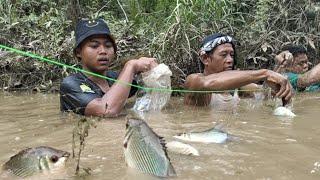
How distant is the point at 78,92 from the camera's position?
4488mm

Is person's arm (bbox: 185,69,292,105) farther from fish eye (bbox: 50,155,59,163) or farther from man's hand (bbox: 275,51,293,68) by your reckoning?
fish eye (bbox: 50,155,59,163)

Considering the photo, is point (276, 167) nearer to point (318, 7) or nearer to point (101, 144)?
point (101, 144)

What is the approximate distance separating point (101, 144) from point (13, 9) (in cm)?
555

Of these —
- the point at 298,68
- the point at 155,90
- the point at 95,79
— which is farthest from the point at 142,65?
the point at 298,68

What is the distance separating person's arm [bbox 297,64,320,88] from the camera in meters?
5.93

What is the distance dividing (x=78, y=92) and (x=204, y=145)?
171 centimetres

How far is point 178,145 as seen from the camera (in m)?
2.90

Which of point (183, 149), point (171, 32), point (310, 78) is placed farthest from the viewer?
point (171, 32)

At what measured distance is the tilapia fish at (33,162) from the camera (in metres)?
2.45

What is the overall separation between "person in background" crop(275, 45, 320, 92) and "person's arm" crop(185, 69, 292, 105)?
159 centimetres

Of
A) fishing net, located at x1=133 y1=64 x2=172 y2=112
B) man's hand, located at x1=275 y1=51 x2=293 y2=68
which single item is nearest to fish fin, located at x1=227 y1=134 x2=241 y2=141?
fishing net, located at x1=133 y1=64 x2=172 y2=112

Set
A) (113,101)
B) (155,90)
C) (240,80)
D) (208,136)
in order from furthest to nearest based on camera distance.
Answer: (155,90) → (240,80) → (113,101) → (208,136)

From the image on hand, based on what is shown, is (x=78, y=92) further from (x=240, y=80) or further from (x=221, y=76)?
(x=240, y=80)

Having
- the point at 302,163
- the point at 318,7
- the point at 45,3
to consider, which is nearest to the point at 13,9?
the point at 45,3
